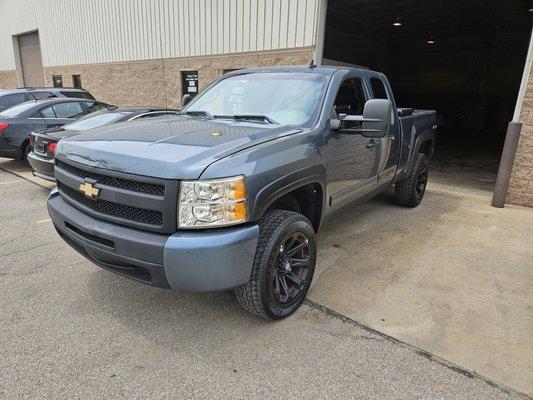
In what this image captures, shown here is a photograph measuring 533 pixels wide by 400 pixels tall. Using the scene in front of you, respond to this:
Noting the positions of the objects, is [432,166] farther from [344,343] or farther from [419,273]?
[344,343]

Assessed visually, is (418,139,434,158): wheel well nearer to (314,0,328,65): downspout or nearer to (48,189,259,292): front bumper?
(314,0,328,65): downspout

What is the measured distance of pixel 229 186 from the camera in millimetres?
2342

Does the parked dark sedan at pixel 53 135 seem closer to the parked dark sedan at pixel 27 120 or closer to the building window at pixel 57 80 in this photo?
the parked dark sedan at pixel 27 120

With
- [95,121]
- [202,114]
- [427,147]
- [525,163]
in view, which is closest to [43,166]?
[95,121]

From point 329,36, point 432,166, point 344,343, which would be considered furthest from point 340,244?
point 329,36

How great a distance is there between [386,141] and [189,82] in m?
8.82

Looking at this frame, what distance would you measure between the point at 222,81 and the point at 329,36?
1225 cm

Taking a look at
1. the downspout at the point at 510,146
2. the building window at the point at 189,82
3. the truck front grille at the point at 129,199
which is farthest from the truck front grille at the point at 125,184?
the building window at the point at 189,82

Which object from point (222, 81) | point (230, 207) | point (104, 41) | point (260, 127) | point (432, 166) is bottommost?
point (432, 166)

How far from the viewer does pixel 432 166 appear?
10281 millimetres

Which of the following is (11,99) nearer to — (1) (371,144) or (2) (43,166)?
(2) (43,166)

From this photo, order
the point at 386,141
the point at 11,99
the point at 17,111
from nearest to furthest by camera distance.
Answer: the point at 386,141
the point at 17,111
the point at 11,99

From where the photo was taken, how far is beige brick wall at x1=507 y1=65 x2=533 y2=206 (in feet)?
19.9

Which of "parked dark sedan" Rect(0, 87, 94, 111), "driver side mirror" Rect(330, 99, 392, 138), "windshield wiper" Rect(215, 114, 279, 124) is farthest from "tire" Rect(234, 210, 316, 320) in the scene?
"parked dark sedan" Rect(0, 87, 94, 111)
